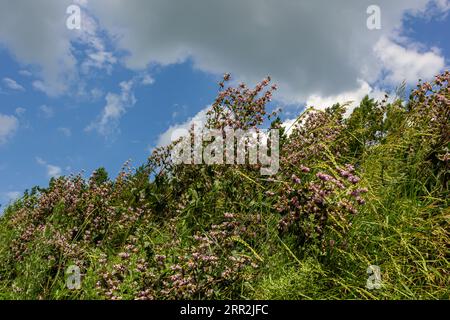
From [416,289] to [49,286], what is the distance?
329cm

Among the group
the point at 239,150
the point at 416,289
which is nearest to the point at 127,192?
the point at 239,150

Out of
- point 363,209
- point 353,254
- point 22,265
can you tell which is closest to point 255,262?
point 353,254

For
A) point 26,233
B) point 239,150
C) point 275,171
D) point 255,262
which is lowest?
point 255,262

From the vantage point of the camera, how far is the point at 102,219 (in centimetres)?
552

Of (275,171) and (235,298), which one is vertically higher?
(275,171)

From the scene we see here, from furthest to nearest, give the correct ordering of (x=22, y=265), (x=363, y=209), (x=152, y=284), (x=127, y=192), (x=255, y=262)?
(x=127, y=192)
(x=22, y=265)
(x=363, y=209)
(x=255, y=262)
(x=152, y=284)

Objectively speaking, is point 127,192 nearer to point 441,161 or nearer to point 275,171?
point 275,171

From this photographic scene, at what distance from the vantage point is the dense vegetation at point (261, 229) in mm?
3850

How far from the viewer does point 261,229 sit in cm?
445

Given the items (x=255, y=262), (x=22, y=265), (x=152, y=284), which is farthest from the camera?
(x=22, y=265)

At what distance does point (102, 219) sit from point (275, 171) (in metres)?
2.08

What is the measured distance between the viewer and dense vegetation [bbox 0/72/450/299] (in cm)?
385

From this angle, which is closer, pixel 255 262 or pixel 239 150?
pixel 255 262

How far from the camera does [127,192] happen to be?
7027 mm
